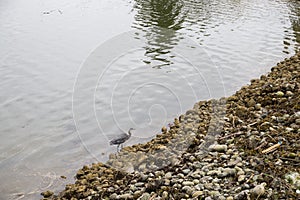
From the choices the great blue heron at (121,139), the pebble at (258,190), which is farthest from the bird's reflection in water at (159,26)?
the pebble at (258,190)

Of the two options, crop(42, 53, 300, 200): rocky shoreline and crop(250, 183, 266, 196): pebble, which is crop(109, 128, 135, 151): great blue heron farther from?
crop(250, 183, 266, 196): pebble

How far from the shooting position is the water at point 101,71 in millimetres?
8812

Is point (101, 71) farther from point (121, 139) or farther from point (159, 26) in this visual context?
point (159, 26)

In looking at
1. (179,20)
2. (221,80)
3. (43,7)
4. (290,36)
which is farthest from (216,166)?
(43,7)

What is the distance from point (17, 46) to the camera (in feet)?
54.7

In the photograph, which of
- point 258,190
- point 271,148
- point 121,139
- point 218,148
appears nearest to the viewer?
point 258,190

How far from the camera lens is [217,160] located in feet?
21.9

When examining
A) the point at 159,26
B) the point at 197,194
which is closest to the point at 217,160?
the point at 197,194

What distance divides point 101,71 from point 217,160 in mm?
8790

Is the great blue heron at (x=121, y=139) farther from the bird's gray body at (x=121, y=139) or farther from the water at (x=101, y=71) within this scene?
the water at (x=101, y=71)

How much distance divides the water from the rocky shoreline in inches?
38.1

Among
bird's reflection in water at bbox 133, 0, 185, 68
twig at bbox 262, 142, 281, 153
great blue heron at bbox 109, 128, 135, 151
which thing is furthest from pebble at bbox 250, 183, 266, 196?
bird's reflection in water at bbox 133, 0, 185, 68

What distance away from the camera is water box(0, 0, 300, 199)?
8812 mm

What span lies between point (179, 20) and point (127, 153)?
17867mm
